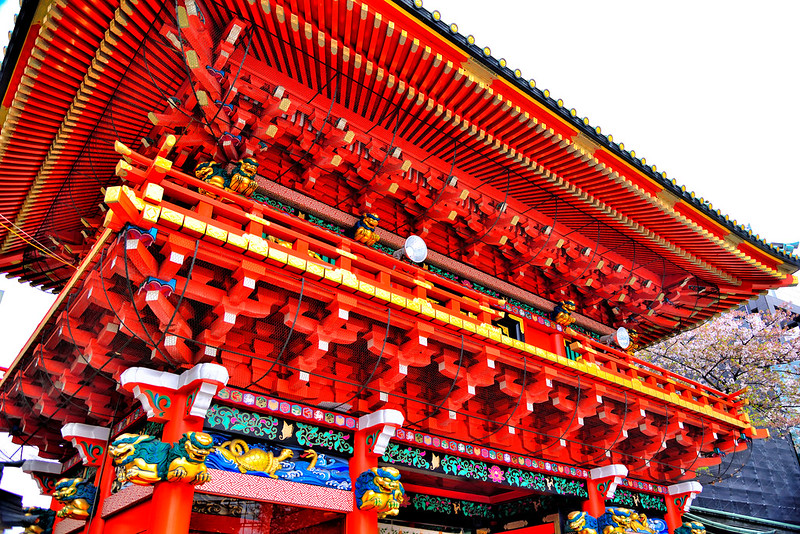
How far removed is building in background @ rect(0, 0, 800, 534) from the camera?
633 cm

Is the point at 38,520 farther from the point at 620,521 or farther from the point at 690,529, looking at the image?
the point at 690,529

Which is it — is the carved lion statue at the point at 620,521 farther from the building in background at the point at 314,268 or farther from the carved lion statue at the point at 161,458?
the carved lion statue at the point at 161,458

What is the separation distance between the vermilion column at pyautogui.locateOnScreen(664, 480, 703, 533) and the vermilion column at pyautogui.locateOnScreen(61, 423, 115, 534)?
1093 centimetres

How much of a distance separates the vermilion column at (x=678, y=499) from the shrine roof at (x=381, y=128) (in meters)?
4.66

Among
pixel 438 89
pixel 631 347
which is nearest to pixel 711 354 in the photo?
pixel 631 347

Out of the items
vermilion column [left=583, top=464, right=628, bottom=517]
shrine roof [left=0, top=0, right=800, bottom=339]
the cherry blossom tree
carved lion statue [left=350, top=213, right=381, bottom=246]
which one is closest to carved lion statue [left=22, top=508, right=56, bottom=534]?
shrine roof [left=0, top=0, right=800, bottom=339]

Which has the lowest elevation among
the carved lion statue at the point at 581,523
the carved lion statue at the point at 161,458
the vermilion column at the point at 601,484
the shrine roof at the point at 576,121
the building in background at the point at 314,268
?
the carved lion statue at the point at 581,523

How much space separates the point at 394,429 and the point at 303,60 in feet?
16.9

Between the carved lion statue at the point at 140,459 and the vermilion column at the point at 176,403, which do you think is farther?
the vermilion column at the point at 176,403

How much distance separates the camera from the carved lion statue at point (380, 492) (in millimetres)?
6980

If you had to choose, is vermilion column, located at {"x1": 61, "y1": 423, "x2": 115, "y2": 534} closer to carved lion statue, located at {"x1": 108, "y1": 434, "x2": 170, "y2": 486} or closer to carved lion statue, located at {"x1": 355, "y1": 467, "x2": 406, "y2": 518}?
carved lion statue, located at {"x1": 108, "y1": 434, "x2": 170, "y2": 486}

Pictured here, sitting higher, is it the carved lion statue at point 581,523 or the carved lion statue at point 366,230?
the carved lion statue at point 366,230

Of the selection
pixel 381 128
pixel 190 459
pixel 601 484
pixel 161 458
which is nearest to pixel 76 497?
pixel 161 458

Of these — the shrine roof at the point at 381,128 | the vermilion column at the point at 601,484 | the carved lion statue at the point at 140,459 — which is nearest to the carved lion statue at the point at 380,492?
the carved lion statue at the point at 140,459
